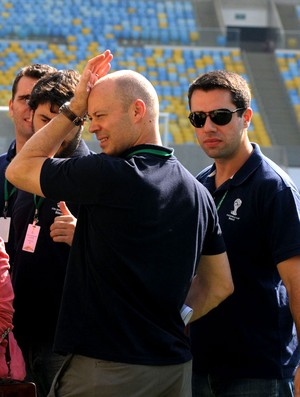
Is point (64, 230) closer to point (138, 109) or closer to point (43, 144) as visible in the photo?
point (43, 144)

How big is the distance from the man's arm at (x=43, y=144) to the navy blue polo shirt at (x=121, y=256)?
5cm

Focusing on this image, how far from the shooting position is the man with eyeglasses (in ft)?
8.73

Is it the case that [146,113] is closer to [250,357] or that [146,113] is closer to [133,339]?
[133,339]

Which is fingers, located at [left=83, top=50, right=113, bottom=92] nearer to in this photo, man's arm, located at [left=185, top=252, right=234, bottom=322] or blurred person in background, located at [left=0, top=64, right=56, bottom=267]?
man's arm, located at [left=185, top=252, right=234, bottom=322]

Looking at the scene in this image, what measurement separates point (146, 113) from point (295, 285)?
0.77 m

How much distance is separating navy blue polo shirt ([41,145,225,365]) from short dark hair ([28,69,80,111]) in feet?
2.50

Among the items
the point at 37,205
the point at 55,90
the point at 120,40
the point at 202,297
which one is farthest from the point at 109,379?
the point at 120,40

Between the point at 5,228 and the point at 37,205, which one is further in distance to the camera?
the point at 5,228

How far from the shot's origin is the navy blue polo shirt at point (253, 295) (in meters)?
2.71

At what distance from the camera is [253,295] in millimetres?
2734

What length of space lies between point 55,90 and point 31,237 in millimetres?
514

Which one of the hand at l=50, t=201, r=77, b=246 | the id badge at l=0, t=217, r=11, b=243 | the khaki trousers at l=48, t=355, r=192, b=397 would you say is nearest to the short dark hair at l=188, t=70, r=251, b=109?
the hand at l=50, t=201, r=77, b=246

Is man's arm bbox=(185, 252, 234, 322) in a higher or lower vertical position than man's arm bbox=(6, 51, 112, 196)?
lower

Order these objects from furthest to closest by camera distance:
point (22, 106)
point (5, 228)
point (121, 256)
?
point (22, 106), point (5, 228), point (121, 256)
